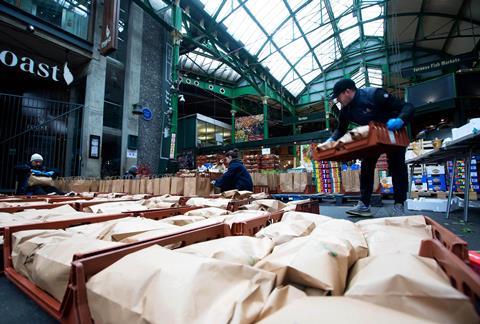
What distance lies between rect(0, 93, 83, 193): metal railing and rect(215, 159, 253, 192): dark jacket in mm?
5284

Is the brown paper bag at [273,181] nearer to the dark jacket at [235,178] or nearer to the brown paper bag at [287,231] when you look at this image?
the dark jacket at [235,178]

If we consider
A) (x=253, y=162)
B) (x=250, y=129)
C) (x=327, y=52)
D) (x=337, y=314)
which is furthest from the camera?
(x=327, y=52)

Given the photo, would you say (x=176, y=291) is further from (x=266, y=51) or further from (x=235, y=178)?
(x=266, y=51)

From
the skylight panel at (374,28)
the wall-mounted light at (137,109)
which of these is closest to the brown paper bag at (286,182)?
the wall-mounted light at (137,109)

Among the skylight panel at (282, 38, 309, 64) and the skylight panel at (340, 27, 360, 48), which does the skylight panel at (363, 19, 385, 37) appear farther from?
the skylight panel at (282, 38, 309, 64)

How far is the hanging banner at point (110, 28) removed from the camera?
6.60m

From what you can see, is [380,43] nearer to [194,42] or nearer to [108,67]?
[194,42]

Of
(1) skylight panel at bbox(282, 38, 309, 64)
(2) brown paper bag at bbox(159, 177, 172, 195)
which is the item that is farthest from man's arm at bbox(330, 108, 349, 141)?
(1) skylight panel at bbox(282, 38, 309, 64)

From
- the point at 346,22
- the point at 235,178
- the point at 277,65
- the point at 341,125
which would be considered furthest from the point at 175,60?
the point at 346,22

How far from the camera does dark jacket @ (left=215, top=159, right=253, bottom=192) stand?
12.3ft

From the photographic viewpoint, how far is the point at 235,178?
3.79 m

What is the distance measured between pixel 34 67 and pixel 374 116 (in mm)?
8392

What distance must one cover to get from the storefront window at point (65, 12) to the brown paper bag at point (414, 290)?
924cm

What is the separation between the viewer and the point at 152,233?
3.05 feet
